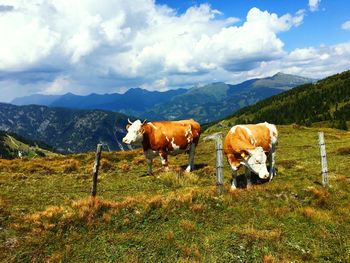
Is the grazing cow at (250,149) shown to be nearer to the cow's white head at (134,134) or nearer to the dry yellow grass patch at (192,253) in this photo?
the cow's white head at (134,134)

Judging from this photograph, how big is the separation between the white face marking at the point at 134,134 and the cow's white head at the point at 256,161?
8.50 metres

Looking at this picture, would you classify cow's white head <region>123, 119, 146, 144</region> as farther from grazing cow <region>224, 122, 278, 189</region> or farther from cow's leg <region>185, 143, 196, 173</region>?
grazing cow <region>224, 122, 278, 189</region>

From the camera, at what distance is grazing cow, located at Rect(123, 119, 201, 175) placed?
25938mm

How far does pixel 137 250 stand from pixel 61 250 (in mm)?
2517

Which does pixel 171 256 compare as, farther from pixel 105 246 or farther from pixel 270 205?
pixel 270 205

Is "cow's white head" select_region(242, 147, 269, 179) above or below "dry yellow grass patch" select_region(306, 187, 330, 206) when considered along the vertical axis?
above

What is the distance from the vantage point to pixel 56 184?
24.2 metres

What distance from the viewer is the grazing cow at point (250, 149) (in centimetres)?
1978

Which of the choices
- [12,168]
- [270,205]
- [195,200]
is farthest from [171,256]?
[12,168]

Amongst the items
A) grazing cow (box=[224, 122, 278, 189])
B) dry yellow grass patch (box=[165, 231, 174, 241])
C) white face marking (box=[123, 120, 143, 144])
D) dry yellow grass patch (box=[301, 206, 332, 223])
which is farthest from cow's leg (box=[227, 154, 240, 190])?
dry yellow grass patch (box=[165, 231, 174, 241])

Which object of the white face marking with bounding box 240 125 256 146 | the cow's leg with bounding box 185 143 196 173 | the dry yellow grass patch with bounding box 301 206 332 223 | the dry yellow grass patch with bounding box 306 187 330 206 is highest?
the white face marking with bounding box 240 125 256 146

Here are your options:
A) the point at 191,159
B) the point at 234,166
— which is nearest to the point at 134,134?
the point at 191,159

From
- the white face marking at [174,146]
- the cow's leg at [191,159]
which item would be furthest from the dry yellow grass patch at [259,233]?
the cow's leg at [191,159]

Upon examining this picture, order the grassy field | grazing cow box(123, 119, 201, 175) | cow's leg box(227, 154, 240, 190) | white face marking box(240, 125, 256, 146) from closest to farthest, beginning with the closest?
1. the grassy field
2. cow's leg box(227, 154, 240, 190)
3. white face marking box(240, 125, 256, 146)
4. grazing cow box(123, 119, 201, 175)
